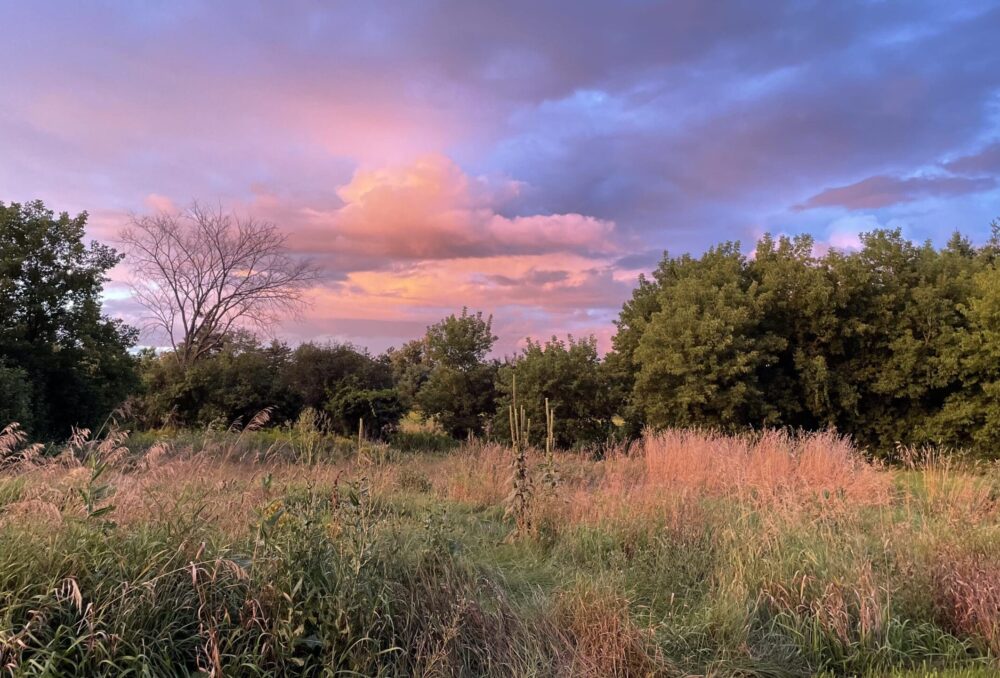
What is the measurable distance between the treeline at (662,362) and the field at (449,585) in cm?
1194

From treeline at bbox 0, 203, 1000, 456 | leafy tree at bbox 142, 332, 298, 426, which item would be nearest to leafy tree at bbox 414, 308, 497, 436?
treeline at bbox 0, 203, 1000, 456

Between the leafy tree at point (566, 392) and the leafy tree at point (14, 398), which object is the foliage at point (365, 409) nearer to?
the leafy tree at point (566, 392)

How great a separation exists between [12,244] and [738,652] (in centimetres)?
1775

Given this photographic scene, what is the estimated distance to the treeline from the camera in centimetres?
1590

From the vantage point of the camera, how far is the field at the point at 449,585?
10.6 ft

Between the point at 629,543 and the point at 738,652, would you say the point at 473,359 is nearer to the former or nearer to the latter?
the point at 629,543

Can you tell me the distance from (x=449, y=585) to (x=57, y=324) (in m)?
16.1

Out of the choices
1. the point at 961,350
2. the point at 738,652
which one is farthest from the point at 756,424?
the point at 738,652

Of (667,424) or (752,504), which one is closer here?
(752,504)

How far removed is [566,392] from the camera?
2084cm

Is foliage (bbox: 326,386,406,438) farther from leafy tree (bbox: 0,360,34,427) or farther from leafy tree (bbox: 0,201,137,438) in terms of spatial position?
leafy tree (bbox: 0,360,34,427)

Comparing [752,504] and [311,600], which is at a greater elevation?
[311,600]

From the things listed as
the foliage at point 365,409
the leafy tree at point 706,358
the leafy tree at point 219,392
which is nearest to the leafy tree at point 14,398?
the leafy tree at point 219,392

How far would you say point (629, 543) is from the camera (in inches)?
234
